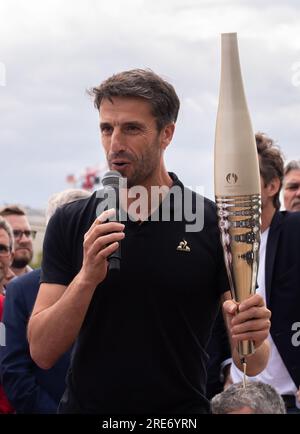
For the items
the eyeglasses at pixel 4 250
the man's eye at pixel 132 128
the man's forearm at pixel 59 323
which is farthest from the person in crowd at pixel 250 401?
the eyeglasses at pixel 4 250

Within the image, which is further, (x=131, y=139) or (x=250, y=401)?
(x=250, y=401)

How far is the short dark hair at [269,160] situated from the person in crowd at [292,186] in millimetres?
1237

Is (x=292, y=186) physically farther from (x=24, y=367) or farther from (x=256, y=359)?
(x=256, y=359)

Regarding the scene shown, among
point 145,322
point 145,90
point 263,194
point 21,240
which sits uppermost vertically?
point 145,90

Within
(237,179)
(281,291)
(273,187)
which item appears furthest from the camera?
(273,187)

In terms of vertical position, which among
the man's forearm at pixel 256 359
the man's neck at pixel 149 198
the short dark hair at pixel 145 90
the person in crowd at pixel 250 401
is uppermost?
the short dark hair at pixel 145 90

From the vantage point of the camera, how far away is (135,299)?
3.63m

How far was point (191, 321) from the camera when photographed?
3.69 meters

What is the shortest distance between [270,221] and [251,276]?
236cm

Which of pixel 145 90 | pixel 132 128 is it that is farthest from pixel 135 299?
pixel 145 90

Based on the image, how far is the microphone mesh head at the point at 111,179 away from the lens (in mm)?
3596

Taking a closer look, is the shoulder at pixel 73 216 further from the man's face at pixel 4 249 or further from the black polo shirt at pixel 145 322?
the man's face at pixel 4 249

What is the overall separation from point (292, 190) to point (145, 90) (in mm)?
3537
